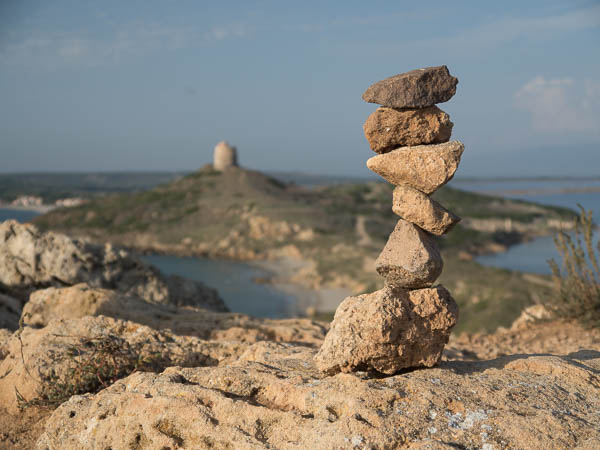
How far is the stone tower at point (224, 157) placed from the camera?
65375 millimetres

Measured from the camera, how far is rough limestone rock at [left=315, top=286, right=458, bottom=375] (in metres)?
5.05

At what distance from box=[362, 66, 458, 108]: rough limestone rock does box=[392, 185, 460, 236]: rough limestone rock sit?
93 cm

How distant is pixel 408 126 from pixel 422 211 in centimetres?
92

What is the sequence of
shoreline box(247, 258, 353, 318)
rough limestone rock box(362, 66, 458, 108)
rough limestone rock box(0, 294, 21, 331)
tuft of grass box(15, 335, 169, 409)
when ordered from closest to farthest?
rough limestone rock box(362, 66, 458, 108) → tuft of grass box(15, 335, 169, 409) → rough limestone rock box(0, 294, 21, 331) → shoreline box(247, 258, 353, 318)

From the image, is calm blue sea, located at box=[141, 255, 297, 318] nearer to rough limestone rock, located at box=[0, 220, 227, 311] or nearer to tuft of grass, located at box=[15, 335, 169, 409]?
rough limestone rock, located at box=[0, 220, 227, 311]

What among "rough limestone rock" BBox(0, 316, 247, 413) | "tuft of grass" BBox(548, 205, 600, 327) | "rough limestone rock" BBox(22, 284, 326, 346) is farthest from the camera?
"tuft of grass" BBox(548, 205, 600, 327)

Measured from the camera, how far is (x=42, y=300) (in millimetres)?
9508

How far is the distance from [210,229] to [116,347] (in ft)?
143

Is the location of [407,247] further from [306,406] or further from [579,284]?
[579,284]

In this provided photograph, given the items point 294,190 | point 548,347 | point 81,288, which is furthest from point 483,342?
point 294,190

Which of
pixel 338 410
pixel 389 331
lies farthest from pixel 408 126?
pixel 338 410

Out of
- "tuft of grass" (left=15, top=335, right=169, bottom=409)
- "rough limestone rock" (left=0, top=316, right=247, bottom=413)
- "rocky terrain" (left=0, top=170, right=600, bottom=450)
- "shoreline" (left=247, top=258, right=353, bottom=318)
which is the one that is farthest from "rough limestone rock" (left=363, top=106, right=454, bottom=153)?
"shoreline" (left=247, top=258, right=353, bottom=318)

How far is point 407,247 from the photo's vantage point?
5.46 m

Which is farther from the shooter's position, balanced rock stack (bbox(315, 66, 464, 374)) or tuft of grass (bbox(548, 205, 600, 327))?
tuft of grass (bbox(548, 205, 600, 327))
